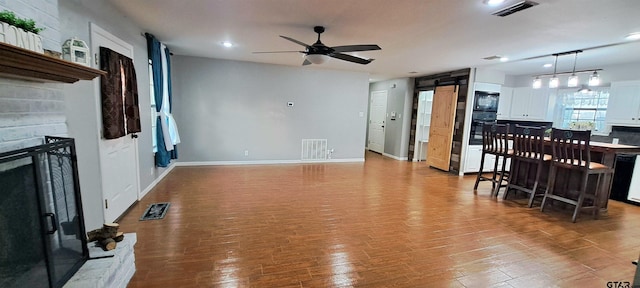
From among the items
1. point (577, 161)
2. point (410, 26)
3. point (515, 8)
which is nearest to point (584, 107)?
point (577, 161)

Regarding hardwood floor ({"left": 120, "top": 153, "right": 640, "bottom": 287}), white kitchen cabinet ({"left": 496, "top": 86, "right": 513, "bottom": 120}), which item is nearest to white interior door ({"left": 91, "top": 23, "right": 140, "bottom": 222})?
hardwood floor ({"left": 120, "top": 153, "right": 640, "bottom": 287})

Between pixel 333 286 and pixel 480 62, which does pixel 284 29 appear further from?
pixel 480 62

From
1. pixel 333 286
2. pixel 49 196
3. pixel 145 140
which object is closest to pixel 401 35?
pixel 333 286

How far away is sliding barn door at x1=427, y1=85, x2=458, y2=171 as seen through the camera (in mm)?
6000

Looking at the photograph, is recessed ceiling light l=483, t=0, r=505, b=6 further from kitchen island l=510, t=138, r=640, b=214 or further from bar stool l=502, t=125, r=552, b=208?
kitchen island l=510, t=138, r=640, b=214

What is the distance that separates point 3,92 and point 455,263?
326 cm

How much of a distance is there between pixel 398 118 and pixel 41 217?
23.9ft

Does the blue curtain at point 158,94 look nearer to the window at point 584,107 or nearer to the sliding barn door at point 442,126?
the sliding barn door at point 442,126

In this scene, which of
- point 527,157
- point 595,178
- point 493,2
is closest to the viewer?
point 493,2

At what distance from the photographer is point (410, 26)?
10.0 ft

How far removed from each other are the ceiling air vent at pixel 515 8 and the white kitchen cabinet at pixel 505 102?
4706 millimetres

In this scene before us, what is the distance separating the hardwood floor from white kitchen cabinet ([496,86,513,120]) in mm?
2807

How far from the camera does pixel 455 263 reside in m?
2.37

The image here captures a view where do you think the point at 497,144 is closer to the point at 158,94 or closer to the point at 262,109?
the point at 262,109
